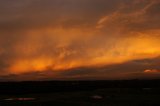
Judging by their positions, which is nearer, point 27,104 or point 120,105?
point 120,105

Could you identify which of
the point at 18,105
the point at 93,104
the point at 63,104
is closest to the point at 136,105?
the point at 93,104

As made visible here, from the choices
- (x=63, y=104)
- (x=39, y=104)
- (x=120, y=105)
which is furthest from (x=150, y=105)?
(x=39, y=104)

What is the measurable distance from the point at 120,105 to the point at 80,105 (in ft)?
22.3

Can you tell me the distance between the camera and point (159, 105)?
52156 mm

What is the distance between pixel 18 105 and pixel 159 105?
78.7ft

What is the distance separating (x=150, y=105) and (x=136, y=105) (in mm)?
2305

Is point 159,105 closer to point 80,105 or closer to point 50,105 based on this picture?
point 80,105

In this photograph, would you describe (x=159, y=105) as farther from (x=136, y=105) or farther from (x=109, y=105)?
(x=109, y=105)

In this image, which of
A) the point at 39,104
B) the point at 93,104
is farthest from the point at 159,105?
the point at 39,104

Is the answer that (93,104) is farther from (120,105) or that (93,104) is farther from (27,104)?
(27,104)

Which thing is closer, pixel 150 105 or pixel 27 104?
pixel 150 105

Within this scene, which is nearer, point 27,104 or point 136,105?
point 136,105

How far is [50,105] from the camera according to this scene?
174ft

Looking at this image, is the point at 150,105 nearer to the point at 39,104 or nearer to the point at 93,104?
the point at 93,104
